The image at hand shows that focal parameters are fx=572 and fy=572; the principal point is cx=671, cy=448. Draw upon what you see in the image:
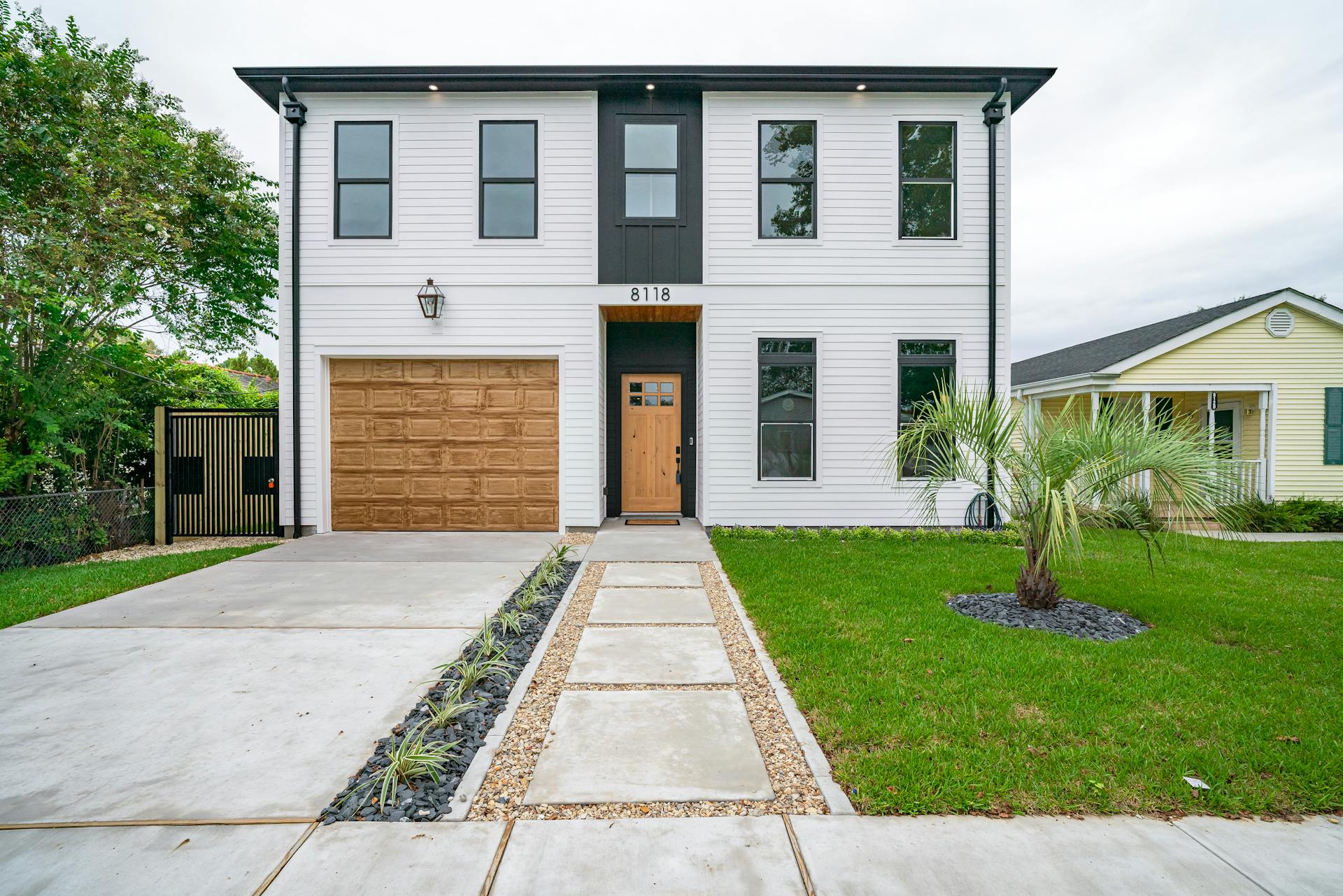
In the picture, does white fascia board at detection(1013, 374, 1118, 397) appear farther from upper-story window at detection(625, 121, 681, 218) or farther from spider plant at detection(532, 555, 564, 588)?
spider plant at detection(532, 555, 564, 588)

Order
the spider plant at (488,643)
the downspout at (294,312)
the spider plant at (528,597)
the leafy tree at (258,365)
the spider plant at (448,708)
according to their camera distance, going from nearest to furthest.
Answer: the spider plant at (448,708)
the spider plant at (488,643)
the spider plant at (528,597)
the downspout at (294,312)
the leafy tree at (258,365)

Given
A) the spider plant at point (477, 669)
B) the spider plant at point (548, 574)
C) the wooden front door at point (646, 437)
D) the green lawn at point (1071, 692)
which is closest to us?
the green lawn at point (1071, 692)

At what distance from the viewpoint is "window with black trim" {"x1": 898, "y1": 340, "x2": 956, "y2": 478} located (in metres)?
7.91

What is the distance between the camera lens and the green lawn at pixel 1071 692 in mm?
2141

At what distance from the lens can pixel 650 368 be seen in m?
8.88

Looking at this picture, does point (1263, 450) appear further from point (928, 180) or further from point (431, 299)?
point (431, 299)

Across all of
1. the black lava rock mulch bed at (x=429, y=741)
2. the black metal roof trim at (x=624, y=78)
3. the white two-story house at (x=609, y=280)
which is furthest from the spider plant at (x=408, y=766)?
the black metal roof trim at (x=624, y=78)

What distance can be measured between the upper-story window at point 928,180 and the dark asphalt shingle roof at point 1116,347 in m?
4.81

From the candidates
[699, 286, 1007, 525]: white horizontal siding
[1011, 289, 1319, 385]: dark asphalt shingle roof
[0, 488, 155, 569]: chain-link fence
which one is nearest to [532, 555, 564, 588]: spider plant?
[699, 286, 1007, 525]: white horizontal siding

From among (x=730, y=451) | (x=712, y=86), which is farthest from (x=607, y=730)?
(x=712, y=86)

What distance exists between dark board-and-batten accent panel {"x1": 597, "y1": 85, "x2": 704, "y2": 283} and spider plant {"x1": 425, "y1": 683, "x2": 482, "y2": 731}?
20.0 feet

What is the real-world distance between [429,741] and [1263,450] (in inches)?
535

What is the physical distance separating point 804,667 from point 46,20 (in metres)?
11.4

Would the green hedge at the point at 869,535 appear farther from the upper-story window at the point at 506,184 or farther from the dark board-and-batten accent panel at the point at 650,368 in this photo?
the upper-story window at the point at 506,184
